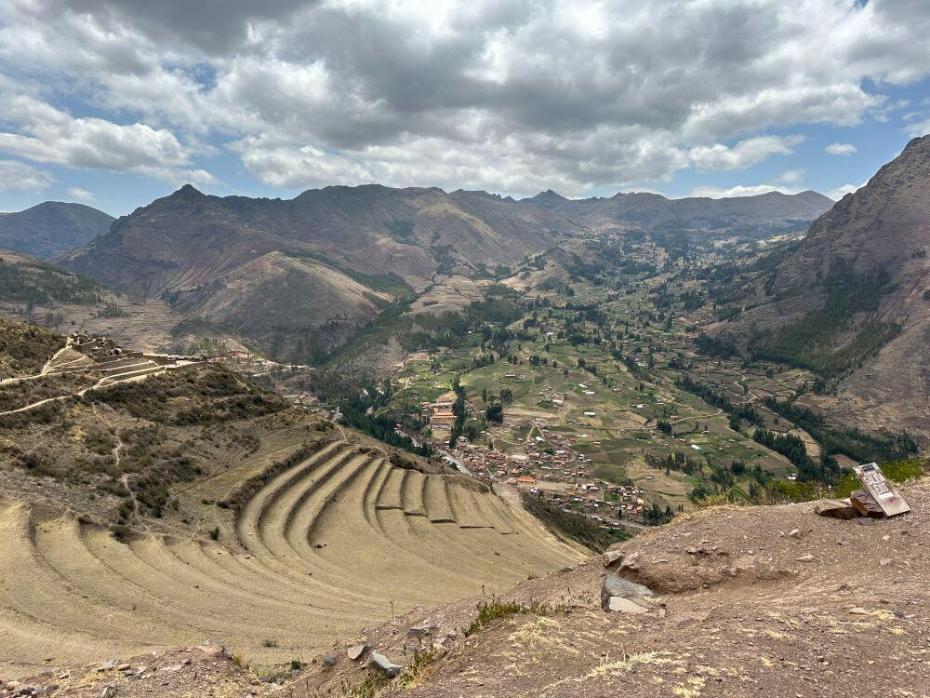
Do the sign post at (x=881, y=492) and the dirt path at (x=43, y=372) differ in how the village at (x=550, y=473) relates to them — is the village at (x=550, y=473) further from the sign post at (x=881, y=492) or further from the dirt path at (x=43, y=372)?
the sign post at (x=881, y=492)

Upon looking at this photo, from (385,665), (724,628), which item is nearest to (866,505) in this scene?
(724,628)

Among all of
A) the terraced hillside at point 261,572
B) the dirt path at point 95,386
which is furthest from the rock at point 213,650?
the dirt path at point 95,386

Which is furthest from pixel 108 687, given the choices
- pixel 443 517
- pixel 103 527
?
pixel 443 517

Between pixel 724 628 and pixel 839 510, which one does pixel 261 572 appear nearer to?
pixel 724 628

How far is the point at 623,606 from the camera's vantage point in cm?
1566

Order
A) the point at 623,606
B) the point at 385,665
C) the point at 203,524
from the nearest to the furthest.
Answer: the point at 385,665 → the point at 623,606 → the point at 203,524

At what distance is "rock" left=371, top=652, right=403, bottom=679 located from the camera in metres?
14.5

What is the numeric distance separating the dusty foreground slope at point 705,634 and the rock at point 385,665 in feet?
0.83

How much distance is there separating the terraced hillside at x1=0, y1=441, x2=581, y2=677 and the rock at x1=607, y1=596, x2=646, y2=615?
43.8ft

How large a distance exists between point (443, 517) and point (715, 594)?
43.7m

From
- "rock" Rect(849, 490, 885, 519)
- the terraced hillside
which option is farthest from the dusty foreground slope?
the terraced hillside

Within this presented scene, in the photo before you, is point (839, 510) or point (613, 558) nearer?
point (839, 510)

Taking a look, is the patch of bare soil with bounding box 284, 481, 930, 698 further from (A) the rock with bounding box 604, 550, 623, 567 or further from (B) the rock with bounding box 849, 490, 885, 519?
(B) the rock with bounding box 849, 490, 885, 519

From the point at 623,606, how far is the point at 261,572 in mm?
26256
